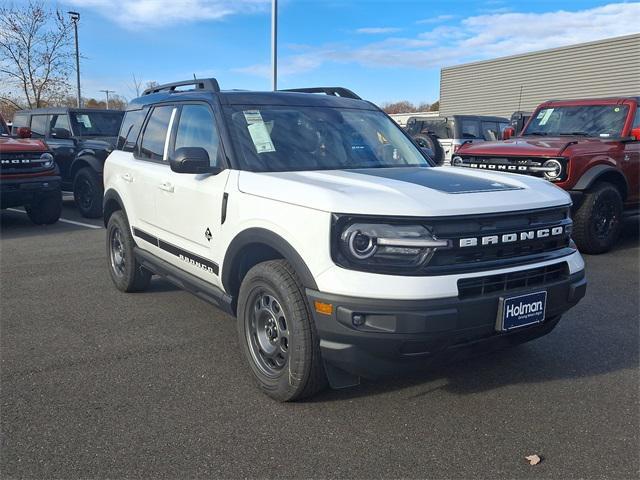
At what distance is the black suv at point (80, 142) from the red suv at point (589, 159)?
20.6 ft

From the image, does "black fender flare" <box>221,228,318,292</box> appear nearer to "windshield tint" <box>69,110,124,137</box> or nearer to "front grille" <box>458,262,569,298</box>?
"front grille" <box>458,262,569,298</box>

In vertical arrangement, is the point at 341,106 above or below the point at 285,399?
above

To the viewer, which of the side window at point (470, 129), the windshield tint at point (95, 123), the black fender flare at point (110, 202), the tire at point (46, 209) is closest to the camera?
the black fender flare at point (110, 202)

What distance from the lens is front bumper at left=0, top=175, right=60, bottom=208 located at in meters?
8.57

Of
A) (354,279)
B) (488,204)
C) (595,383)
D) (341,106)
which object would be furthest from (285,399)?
(341,106)

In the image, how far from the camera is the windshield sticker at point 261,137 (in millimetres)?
3662

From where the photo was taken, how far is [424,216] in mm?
2678

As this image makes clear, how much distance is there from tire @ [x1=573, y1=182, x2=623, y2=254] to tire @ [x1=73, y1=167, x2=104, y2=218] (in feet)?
25.4

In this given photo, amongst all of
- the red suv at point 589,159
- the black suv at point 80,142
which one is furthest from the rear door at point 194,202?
the black suv at point 80,142

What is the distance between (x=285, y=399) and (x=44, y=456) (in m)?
1.23

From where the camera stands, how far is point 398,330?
8.59 ft

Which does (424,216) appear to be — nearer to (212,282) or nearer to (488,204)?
(488,204)

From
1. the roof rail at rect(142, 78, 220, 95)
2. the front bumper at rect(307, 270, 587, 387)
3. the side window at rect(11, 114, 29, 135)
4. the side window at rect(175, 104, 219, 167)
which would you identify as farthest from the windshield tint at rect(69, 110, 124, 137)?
the front bumper at rect(307, 270, 587, 387)

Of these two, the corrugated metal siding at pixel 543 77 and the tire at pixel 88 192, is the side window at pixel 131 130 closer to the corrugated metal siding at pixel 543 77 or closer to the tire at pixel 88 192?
the tire at pixel 88 192
